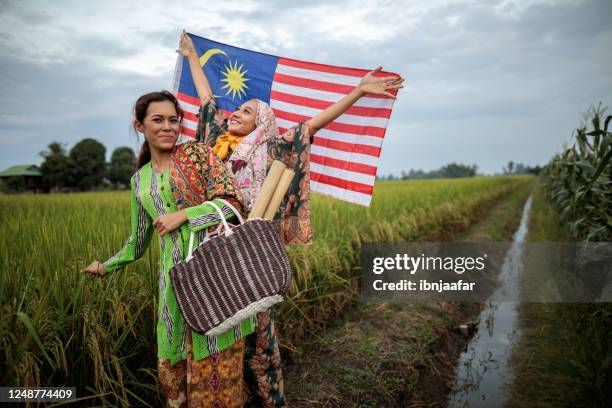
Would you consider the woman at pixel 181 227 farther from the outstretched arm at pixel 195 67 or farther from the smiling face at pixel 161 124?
the outstretched arm at pixel 195 67

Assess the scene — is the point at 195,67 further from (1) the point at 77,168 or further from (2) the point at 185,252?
(1) the point at 77,168

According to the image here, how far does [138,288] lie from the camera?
2.05 metres

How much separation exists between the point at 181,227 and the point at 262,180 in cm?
38

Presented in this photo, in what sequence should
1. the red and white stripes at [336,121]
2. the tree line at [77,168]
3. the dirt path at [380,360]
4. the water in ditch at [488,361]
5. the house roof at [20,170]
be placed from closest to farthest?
1. the red and white stripes at [336,121]
2. the dirt path at [380,360]
3. the water in ditch at [488,361]
4. the house roof at [20,170]
5. the tree line at [77,168]

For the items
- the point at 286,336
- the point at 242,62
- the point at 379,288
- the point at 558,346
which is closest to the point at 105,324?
the point at 286,336

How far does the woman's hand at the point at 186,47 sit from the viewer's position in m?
1.93

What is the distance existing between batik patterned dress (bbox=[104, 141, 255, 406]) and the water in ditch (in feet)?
6.16

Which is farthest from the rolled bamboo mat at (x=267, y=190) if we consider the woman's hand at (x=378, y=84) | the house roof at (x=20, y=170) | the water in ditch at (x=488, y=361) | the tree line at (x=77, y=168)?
the tree line at (x=77, y=168)

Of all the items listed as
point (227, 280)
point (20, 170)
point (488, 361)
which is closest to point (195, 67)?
point (227, 280)

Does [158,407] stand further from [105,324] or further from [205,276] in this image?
[205,276]

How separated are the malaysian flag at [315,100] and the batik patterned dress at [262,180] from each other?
0.92 feet

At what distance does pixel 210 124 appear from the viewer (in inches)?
67.2

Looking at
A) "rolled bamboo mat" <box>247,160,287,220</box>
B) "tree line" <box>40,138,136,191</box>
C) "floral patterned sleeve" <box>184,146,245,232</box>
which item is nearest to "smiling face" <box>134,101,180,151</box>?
"floral patterned sleeve" <box>184,146,245,232</box>

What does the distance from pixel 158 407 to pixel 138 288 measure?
1.94 feet
